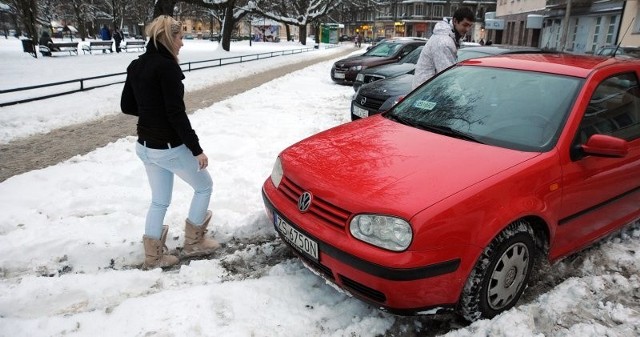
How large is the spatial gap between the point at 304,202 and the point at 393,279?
777 millimetres

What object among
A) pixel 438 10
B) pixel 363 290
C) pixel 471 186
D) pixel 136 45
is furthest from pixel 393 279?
pixel 438 10

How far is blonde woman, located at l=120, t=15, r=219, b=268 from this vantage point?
3.07 metres

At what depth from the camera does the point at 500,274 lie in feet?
9.23

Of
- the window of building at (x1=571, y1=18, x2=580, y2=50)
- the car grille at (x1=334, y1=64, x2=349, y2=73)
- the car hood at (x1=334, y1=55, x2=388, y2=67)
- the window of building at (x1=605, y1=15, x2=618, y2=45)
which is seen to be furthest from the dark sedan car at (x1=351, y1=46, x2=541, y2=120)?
the window of building at (x1=571, y1=18, x2=580, y2=50)

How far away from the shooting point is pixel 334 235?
2.67 m

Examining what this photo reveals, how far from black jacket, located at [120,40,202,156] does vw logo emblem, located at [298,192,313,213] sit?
0.86 meters

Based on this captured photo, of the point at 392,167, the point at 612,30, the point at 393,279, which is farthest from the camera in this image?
the point at 612,30

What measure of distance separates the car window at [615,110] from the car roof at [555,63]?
0.15 metres

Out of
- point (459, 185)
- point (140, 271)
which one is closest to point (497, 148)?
point (459, 185)

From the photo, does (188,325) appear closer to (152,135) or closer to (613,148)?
(152,135)

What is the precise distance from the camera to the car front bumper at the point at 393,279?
2.46 meters

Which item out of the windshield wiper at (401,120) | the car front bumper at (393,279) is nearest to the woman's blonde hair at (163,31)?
the car front bumper at (393,279)

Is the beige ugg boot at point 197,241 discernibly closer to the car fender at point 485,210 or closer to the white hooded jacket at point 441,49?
the car fender at point 485,210

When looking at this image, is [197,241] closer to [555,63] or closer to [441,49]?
[555,63]
